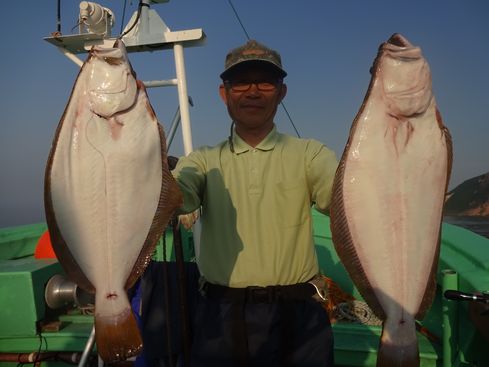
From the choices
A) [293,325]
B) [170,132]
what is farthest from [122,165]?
[170,132]

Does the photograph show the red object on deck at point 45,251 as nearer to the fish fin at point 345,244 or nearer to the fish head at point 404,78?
the fish fin at point 345,244

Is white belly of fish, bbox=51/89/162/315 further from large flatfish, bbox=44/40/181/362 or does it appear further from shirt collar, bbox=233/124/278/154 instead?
shirt collar, bbox=233/124/278/154

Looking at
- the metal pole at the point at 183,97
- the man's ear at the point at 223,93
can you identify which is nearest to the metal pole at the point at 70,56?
the metal pole at the point at 183,97

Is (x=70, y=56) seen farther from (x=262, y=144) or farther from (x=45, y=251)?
(x=262, y=144)

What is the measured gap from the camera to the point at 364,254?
6.12ft

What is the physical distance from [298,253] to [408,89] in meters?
1.16

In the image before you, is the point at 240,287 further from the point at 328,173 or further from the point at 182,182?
the point at 328,173

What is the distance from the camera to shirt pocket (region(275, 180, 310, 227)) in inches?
94.3

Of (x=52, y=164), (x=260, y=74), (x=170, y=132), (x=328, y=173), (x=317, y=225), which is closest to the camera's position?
(x=52, y=164)

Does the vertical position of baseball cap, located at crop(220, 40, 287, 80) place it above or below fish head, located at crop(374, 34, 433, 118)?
above

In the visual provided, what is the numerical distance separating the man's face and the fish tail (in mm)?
1463

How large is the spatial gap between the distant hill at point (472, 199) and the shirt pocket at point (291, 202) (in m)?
10.7

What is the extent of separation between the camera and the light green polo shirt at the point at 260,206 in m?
2.34

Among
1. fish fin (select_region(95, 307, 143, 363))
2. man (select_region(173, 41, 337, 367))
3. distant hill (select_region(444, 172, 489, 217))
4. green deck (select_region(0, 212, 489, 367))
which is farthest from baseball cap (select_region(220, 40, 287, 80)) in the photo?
distant hill (select_region(444, 172, 489, 217))
